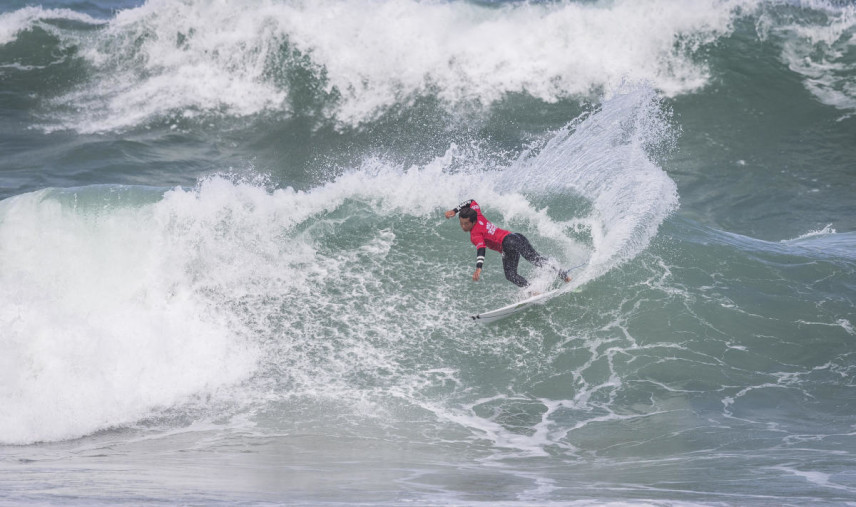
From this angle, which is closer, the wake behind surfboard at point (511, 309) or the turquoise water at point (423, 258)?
the turquoise water at point (423, 258)

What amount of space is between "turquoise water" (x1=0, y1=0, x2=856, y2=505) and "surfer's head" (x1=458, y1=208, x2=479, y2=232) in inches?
43.1

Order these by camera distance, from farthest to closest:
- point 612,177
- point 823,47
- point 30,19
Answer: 1. point 30,19
2. point 823,47
3. point 612,177

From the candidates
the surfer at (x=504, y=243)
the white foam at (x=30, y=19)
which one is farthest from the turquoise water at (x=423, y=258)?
the white foam at (x=30, y=19)

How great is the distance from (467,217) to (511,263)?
32.1 inches

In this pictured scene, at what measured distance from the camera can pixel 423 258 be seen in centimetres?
1016

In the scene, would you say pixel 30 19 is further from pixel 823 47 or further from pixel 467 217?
pixel 823 47

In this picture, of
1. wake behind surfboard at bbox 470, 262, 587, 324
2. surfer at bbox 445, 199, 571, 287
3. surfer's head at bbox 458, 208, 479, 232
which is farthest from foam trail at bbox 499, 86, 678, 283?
surfer's head at bbox 458, 208, 479, 232

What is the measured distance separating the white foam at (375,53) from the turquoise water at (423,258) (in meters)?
0.07

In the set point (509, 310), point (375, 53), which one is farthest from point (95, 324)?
point (375, 53)

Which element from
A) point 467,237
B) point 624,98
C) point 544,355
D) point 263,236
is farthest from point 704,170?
point 263,236

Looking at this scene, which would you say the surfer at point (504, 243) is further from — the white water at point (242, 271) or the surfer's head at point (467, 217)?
the white water at point (242, 271)

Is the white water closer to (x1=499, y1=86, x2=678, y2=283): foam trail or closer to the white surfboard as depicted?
(x1=499, y1=86, x2=678, y2=283): foam trail

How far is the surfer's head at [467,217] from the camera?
8.59 meters

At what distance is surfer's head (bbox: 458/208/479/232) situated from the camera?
8.59 meters
